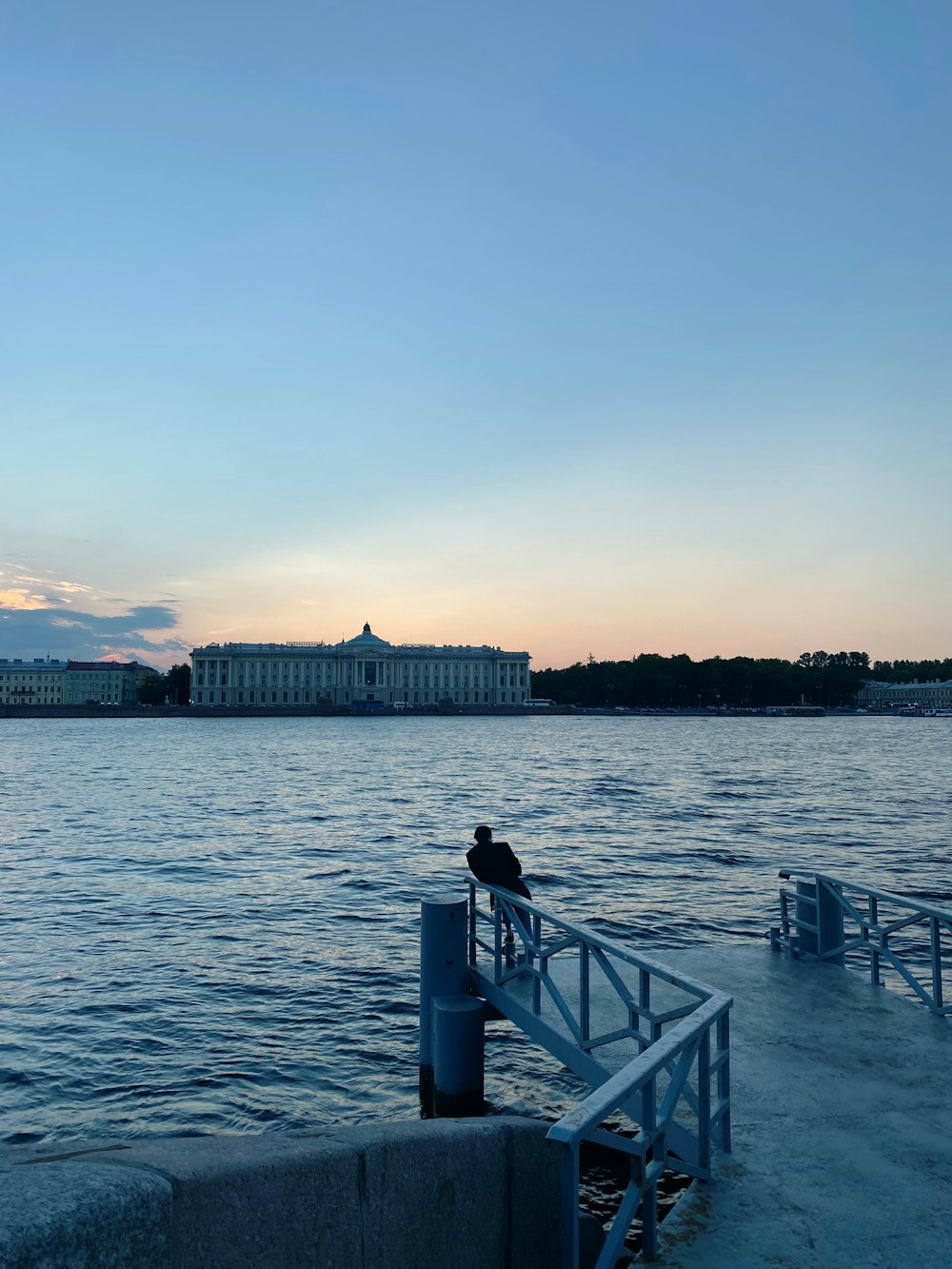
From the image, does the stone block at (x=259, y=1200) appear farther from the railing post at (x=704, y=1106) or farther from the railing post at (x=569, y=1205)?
the railing post at (x=704, y=1106)

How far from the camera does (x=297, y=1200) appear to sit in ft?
15.5

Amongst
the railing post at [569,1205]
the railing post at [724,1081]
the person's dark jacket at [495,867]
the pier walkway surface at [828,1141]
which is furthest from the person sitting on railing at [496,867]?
the railing post at [569,1205]

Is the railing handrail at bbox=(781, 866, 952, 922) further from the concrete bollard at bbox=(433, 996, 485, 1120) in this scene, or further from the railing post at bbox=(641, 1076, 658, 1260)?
the railing post at bbox=(641, 1076, 658, 1260)

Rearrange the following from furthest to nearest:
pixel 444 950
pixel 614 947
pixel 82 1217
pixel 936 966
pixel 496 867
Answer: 1. pixel 496 867
2. pixel 444 950
3. pixel 936 966
4. pixel 614 947
5. pixel 82 1217

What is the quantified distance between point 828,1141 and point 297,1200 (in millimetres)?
3887

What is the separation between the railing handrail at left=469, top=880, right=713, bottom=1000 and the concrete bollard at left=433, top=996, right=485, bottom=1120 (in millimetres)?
1153

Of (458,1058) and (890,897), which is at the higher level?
(890,897)

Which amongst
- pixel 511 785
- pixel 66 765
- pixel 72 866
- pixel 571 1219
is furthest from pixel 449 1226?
pixel 66 765

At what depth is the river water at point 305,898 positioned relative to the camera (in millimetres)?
12023

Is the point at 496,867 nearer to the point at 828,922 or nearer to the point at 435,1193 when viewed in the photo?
the point at 828,922

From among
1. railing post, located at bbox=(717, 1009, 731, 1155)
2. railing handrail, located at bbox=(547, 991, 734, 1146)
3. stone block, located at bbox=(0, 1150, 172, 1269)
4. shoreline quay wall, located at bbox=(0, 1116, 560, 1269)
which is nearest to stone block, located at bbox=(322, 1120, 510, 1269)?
shoreline quay wall, located at bbox=(0, 1116, 560, 1269)

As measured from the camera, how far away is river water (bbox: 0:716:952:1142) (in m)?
12.0

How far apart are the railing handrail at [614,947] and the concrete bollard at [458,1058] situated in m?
1.15

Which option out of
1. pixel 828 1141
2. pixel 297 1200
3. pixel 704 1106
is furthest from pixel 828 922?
pixel 297 1200
